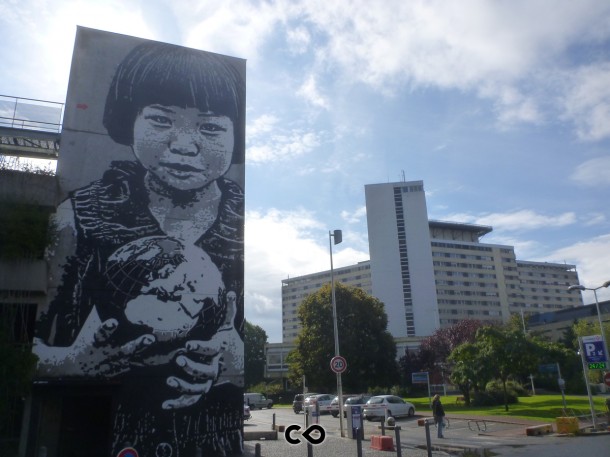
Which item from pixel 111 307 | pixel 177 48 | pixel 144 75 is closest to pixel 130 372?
pixel 111 307

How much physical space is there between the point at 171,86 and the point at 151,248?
627 cm

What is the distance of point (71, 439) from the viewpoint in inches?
612

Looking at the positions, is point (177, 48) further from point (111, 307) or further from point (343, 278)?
point (343, 278)

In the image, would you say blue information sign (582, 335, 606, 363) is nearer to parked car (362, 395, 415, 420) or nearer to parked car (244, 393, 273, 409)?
parked car (362, 395, 415, 420)

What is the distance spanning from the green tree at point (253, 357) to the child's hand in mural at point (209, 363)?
214 feet

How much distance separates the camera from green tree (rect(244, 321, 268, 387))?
83750 millimetres

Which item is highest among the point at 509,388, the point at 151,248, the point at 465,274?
the point at 465,274

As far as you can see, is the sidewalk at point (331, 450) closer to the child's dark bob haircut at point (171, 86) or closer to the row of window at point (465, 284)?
the child's dark bob haircut at point (171, 86)

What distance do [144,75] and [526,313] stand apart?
125 metres

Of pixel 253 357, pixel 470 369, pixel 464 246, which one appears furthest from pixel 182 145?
pixel 464 246

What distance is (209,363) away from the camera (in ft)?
55.2

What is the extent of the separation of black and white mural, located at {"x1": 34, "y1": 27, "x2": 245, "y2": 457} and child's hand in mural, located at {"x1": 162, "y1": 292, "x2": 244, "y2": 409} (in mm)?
34

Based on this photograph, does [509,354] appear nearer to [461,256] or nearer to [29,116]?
[29,116]

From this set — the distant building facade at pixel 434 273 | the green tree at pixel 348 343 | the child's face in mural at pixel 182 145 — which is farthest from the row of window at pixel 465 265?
the child's face in mural at pixel 182 145
